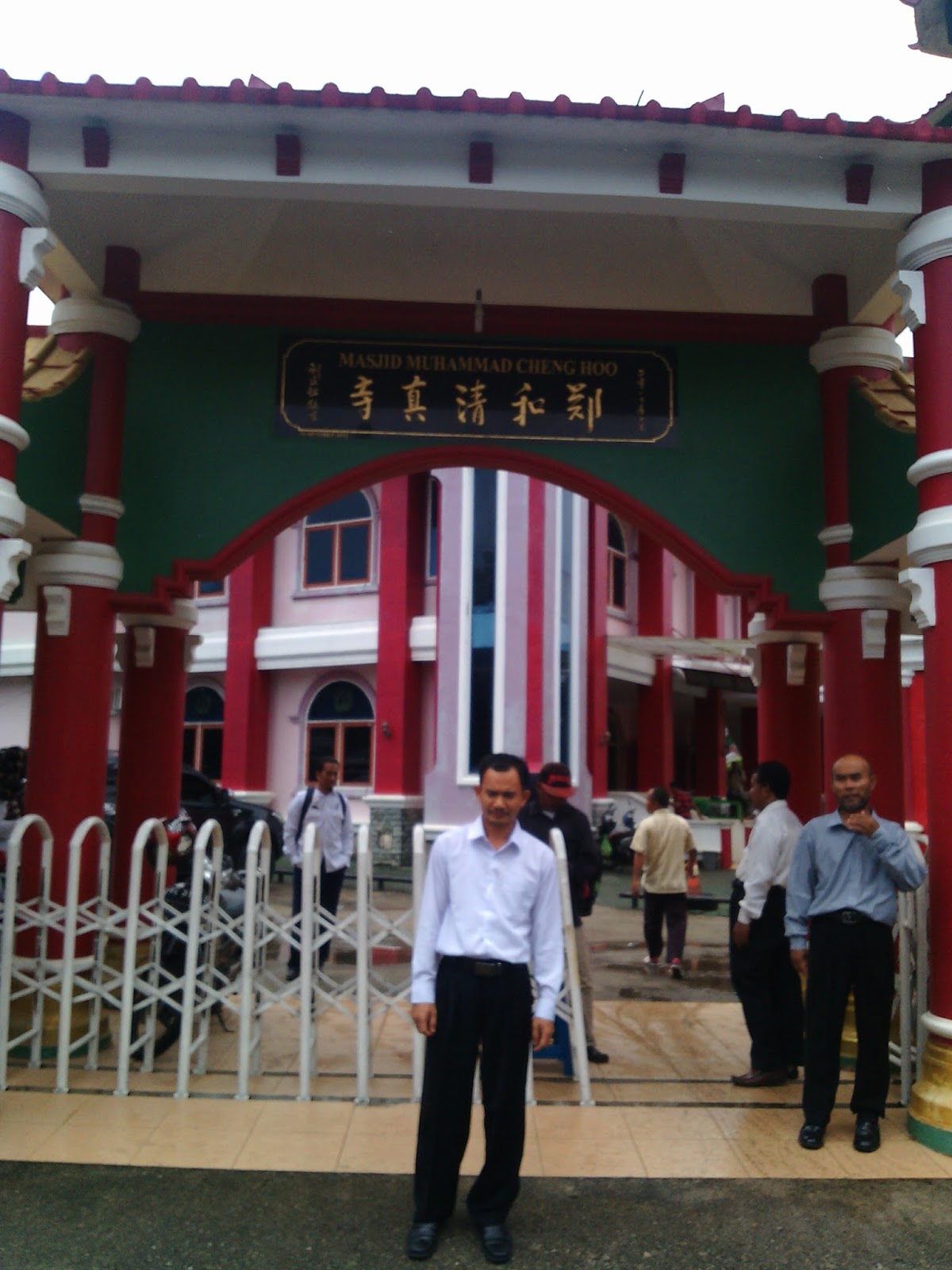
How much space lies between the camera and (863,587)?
706cm

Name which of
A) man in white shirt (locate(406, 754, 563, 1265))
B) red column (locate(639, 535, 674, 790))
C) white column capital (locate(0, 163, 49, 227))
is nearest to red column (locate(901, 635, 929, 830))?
red column (locate(639, 535, 674, 790))

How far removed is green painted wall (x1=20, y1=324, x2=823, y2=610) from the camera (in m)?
7.18

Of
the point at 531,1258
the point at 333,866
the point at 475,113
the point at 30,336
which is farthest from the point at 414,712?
the point at 531,1258

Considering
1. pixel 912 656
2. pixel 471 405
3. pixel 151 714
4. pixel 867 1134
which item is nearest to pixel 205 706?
pixel 151 714

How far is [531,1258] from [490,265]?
559 cm

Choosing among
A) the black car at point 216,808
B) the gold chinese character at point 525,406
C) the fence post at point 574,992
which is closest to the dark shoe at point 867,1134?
the fence post at point 574,992

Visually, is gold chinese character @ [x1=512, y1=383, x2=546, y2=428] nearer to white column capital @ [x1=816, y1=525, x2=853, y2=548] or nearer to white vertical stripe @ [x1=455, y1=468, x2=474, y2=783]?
white column capital @ [x1=816, y1=525, x2=853, y2=548]

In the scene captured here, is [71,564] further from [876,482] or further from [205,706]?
[205,706]

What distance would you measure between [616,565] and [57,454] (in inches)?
595

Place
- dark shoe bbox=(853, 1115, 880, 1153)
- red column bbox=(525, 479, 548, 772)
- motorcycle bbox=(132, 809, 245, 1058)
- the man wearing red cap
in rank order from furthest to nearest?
red column bbox=(525, 479, 548, 772) → motorcycle bbox=(132, 809, 245, 1058) → the man wearing red cap → dark shoe bbox=(853, 1115, 880, 1153)

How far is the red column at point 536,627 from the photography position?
1719 centimetres

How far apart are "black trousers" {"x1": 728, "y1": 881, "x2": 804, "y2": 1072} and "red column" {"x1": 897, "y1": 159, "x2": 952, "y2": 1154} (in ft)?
2.86

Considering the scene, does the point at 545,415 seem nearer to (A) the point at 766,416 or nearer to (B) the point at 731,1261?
(A) the point at 766,416

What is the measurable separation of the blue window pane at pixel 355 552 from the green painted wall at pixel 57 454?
13.2 metres
